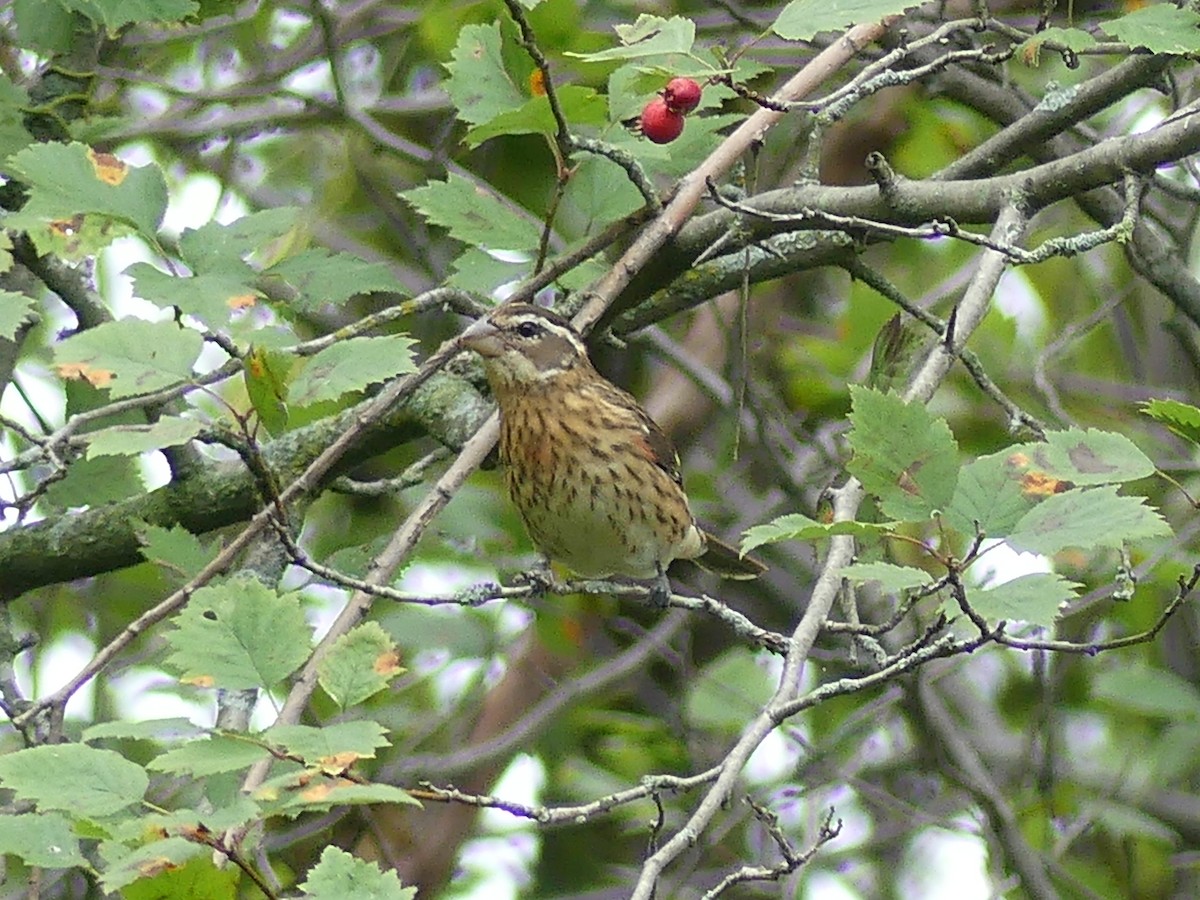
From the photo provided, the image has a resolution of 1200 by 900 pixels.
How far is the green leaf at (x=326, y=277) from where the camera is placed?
3613 mm

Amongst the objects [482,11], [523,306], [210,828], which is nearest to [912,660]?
[210,828]

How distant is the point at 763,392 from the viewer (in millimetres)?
6082

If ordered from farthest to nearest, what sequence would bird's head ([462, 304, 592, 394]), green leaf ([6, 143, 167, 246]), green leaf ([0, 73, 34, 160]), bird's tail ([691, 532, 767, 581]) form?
bird's tail ([691, 532, 767, 581]) → green leaf ([0, 73, 34, 160]) → bird's head ([462, 304, 592, 394]) → green leaf ([6, 143, 167, 246])

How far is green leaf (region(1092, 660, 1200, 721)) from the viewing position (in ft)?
17.4

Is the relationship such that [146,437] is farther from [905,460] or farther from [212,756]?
[905,460]

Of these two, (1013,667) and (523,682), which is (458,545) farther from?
(1013,667)

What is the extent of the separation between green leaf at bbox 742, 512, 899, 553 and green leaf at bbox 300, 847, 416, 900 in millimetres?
659

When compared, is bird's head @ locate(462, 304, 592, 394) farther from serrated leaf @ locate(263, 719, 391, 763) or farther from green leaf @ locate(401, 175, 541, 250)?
serrated leaf @ locate(263, 719, 391, 763)

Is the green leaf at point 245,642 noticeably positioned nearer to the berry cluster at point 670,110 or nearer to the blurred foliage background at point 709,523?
the berry cluster at point 670,110

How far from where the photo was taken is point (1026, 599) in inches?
89.7

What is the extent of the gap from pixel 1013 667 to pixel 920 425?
16.1ft

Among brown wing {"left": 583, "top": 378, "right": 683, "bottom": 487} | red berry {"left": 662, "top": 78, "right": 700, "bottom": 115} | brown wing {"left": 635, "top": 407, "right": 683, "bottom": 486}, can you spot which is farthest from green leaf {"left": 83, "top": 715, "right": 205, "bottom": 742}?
brown wing {"left": 635, "top": 407, "right": 683, "bottom": 486}

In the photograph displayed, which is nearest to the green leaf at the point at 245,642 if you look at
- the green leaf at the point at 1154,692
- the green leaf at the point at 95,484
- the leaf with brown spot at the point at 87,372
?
the leaf with brown spot at the point at 87,372

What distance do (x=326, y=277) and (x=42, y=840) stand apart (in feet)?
5.29
